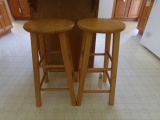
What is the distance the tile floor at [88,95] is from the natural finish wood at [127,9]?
225 centimetres

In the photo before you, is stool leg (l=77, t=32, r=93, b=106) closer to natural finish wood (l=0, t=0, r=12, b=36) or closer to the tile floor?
the tile floor

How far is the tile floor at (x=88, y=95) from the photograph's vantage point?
1.26m

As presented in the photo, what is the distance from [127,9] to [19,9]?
305 centimetres

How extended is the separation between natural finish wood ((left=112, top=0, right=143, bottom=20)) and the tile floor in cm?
225

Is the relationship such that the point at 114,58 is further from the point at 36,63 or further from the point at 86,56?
the point at 36,63

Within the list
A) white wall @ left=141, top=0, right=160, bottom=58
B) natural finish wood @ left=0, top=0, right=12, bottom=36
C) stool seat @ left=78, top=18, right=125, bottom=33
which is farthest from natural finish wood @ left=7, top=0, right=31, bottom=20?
stool seat @ left=78, top=18, right=125, bottom=33

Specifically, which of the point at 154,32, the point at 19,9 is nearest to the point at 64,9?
the point at 154,32

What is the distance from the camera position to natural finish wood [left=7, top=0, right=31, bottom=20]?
371cm

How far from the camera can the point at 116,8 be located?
4.03 metres

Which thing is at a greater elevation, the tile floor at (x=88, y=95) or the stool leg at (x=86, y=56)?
the stool leg at (x=86, y=56)

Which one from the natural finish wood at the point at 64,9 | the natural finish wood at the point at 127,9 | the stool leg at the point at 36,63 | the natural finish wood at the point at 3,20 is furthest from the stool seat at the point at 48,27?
the natural finish wood at the point at 127,9

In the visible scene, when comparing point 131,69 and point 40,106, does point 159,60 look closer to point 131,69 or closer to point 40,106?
point 131,69

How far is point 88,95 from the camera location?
1.47 metres

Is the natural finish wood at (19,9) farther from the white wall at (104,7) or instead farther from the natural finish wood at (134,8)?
the natural finish wood at (134,8)
